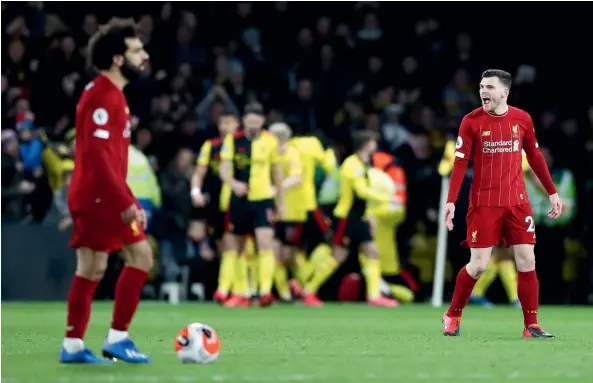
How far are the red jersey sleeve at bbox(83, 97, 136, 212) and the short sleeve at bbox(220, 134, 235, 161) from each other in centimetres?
832

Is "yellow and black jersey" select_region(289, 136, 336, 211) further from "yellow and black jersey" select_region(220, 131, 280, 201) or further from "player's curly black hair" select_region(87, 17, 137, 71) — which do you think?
"player's curly black hair" select_region(87, 17, 137, 71)

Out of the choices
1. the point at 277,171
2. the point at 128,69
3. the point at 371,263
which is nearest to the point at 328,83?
the point at 371,263

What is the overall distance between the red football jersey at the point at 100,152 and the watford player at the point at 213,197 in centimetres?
800

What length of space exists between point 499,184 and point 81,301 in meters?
3.88

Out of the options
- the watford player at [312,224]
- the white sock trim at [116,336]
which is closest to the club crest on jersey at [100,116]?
the white sock trim at [116,336]

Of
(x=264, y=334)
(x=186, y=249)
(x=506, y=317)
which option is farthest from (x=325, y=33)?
(x=264, y=334)

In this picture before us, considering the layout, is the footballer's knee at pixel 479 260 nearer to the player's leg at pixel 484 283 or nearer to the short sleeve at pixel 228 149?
the short sleeve at pixel 228 149

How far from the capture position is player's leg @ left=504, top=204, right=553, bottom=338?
35.6ft

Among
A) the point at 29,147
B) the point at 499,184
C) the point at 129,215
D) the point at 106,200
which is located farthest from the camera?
the point at 29,147

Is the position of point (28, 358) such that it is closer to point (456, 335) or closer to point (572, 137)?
point (456, 335)

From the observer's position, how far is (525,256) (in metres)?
10.9

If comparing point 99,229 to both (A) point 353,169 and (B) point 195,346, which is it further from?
(A) point 353,169

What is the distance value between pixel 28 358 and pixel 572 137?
41.1 feet

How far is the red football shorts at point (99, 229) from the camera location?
8164mm
